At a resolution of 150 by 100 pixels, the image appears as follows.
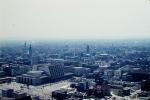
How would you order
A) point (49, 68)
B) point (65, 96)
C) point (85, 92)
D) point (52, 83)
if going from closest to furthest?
point (65, 96) → point (85, 92) → point (52, 83) → point (49, 68)

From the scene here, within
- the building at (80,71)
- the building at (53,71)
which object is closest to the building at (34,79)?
the building at (53,71)

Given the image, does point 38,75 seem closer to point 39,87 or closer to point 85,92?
point 39,87

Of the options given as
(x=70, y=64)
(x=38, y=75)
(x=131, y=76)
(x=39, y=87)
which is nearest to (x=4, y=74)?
(x=38, y=75)

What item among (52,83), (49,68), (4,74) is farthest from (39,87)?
(4,74)

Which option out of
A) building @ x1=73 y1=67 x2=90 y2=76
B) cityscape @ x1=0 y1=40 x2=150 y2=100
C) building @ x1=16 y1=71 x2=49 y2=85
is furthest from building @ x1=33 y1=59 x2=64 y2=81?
building @ x1=73 y1=67 x2=90 y2=76

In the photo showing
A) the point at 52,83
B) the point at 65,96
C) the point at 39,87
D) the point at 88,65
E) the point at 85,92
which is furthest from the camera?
the point at 88,65

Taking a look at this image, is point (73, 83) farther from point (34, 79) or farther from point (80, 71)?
point (80, 71)

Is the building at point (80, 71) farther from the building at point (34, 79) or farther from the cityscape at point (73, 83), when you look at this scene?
the building at point (34, 79)

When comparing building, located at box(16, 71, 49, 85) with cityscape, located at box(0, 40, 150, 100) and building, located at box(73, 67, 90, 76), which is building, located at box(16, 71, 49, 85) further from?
building, located at box(73, 67, 90, 76)

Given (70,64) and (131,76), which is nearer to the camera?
(131,76)

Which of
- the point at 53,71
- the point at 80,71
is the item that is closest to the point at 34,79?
the point at 53,71

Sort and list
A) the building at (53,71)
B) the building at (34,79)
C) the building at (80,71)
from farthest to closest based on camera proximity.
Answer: the building at (80,71) < the building at (53,71) < the building at (34,79)
